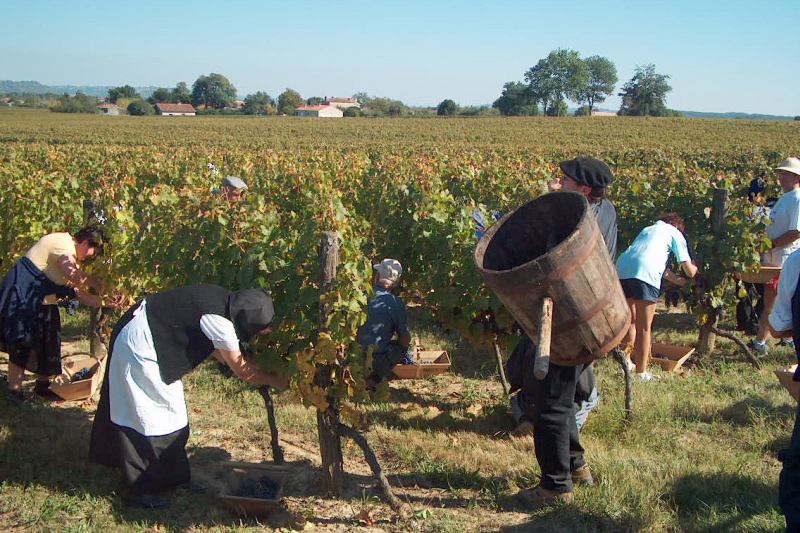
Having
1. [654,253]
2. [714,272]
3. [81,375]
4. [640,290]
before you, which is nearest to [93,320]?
[81,375]

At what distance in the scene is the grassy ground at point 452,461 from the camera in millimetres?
3303

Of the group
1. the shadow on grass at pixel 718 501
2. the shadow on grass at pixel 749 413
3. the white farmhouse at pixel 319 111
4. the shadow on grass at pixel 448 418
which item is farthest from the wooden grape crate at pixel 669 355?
the white farmhouse at pixel 319 111

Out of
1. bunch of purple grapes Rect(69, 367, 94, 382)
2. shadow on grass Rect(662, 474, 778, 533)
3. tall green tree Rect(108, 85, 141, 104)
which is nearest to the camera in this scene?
shadow on grass Rect(662, 474, 778, 533)

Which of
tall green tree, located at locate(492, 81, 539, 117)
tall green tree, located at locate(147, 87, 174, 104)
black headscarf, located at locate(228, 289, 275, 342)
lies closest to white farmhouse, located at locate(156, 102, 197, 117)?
tall green tree, located at locate(147, 87, 174, 104)

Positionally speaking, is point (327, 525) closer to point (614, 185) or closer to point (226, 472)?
point (226, 472)

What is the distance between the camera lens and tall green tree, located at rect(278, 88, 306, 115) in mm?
92875

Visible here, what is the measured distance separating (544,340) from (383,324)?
6.10 feet

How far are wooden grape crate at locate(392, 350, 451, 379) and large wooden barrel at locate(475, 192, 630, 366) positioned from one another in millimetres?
2364

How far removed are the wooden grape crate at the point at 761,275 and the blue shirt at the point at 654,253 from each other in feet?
4.48

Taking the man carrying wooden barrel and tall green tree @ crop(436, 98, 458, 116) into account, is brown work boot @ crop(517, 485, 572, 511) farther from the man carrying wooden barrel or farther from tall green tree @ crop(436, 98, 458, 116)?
tall green tree @ crop(436, 98, 458, 116)

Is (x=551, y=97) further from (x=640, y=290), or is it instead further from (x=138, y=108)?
(x=640, y=290)

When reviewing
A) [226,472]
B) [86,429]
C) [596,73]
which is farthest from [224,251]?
[596,73]

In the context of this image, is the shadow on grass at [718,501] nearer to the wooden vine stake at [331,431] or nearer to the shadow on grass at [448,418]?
Result: the shadow on grass at [448,418]

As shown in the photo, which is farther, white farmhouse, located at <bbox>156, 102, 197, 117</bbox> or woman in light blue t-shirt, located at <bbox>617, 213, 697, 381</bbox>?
white farmhouse, located at <bbox>156, 102, 197, 117</bbox>
